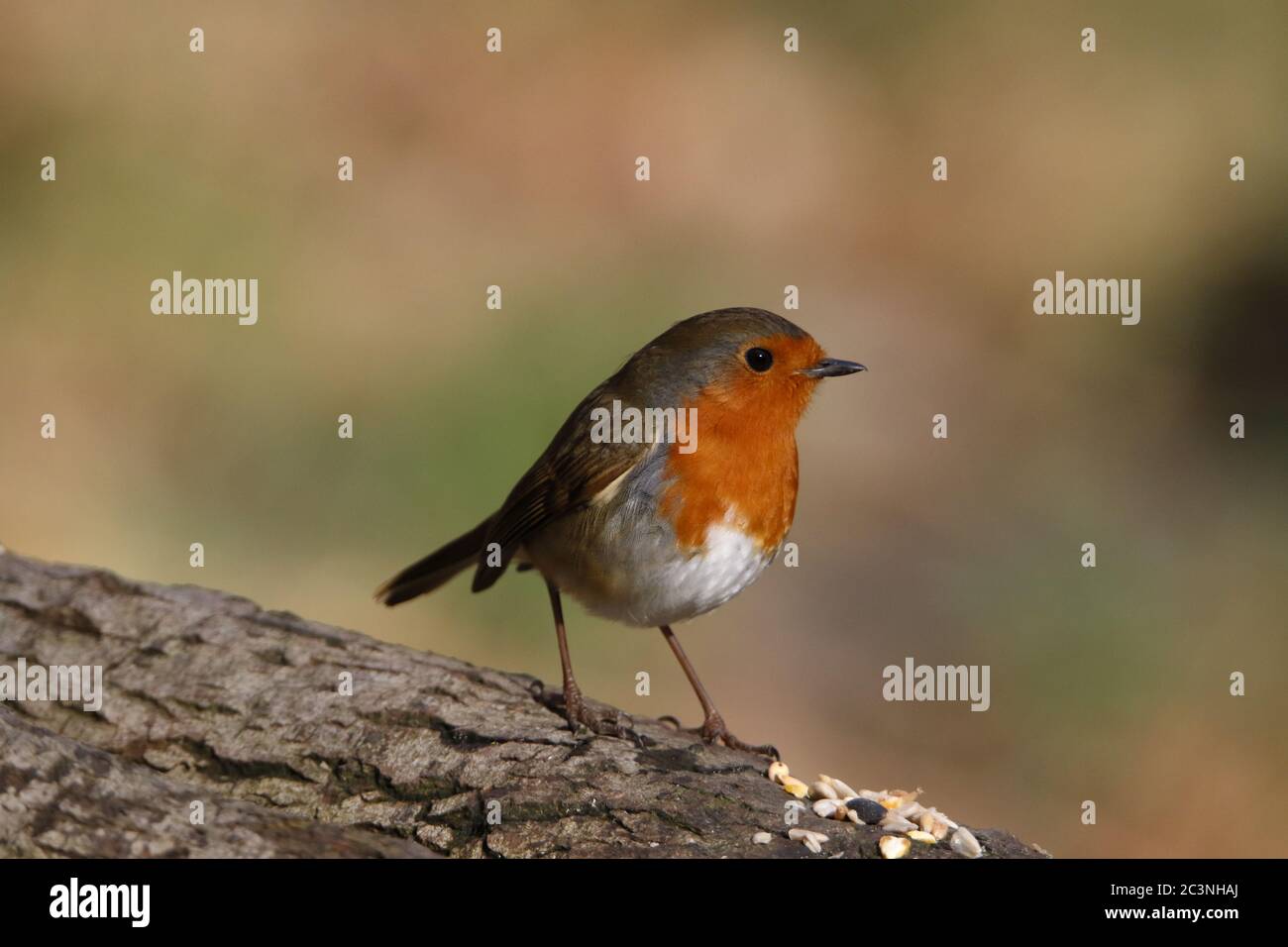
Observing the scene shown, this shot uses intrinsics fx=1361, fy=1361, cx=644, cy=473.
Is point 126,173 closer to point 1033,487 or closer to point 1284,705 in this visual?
point 1033,487

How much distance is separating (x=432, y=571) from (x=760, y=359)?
1472 millimetres

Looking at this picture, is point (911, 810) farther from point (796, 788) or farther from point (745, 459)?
point (745, 459)

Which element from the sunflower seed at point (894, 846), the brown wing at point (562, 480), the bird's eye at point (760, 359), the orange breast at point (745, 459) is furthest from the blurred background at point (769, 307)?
the sunflower seed at point (894, 846)

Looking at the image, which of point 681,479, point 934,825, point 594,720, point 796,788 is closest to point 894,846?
point 934,825

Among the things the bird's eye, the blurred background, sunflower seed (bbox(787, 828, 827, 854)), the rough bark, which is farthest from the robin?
the blurred background

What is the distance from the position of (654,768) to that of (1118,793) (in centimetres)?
348

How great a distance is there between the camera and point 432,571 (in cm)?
482

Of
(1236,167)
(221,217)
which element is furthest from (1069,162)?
(221,217)

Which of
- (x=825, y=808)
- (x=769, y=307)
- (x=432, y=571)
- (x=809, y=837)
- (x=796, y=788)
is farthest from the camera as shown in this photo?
(x=769, y=307)

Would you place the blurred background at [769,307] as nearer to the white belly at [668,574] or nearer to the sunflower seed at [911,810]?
the white belly at [668,574]

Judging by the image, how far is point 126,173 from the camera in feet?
27.4

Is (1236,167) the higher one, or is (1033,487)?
(1236,167)

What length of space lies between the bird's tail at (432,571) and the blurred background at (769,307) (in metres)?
1.69

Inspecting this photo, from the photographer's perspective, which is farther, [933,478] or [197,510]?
[933,478]
